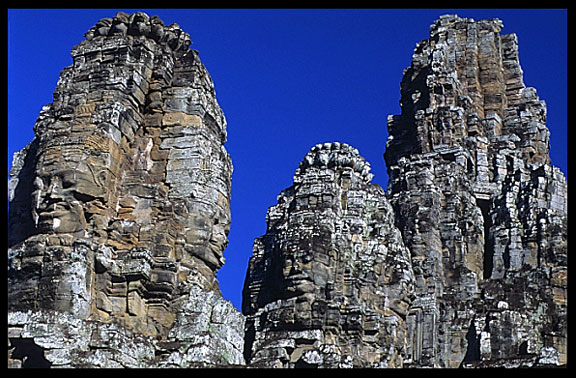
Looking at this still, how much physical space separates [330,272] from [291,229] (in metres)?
2.39

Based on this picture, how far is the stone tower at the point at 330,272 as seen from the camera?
47844mm

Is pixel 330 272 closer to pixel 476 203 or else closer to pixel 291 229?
pixel 291 229

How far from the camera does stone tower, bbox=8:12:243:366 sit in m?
29.7

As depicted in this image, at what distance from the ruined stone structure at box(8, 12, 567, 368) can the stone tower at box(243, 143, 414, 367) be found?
8 centimetres

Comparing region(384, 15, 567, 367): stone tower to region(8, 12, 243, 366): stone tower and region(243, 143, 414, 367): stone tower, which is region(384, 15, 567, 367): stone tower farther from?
region(8, 12, 243, 366): stone tower

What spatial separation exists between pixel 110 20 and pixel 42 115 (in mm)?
3424

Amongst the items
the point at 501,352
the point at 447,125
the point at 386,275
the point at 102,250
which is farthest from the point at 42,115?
the point at 447,125

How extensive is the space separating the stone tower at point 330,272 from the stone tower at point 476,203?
3.74 metres

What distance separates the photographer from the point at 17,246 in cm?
3038

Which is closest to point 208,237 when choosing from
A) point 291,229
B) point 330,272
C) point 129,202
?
point 129,202

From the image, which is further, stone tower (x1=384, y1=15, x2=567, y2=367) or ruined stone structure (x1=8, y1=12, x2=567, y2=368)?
stone tower (x1=384, y1=15, x2=567, y2=367)

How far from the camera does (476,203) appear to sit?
71.2 metres

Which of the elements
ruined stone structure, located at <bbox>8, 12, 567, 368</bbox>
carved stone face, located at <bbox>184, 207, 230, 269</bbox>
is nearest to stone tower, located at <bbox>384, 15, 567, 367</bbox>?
ruined stone structure, located at <bbox>8, 12, 567, 368</bbox>

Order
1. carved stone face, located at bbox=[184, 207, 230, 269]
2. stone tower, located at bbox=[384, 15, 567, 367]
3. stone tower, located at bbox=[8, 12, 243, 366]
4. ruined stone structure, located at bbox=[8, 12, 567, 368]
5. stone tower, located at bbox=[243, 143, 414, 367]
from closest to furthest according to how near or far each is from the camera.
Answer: stone tower, located at bbox=[8, 12, 243, 366] → ruined stone structure, located at bbox=[8, 12, 567, 368] → carved stone face, located at bbox=[184, 207, 230, 269] → stone tower, located at bbox=[243, 143, 414, 367] → stone tower, located at bbox=[384, 15, 567, 367]
